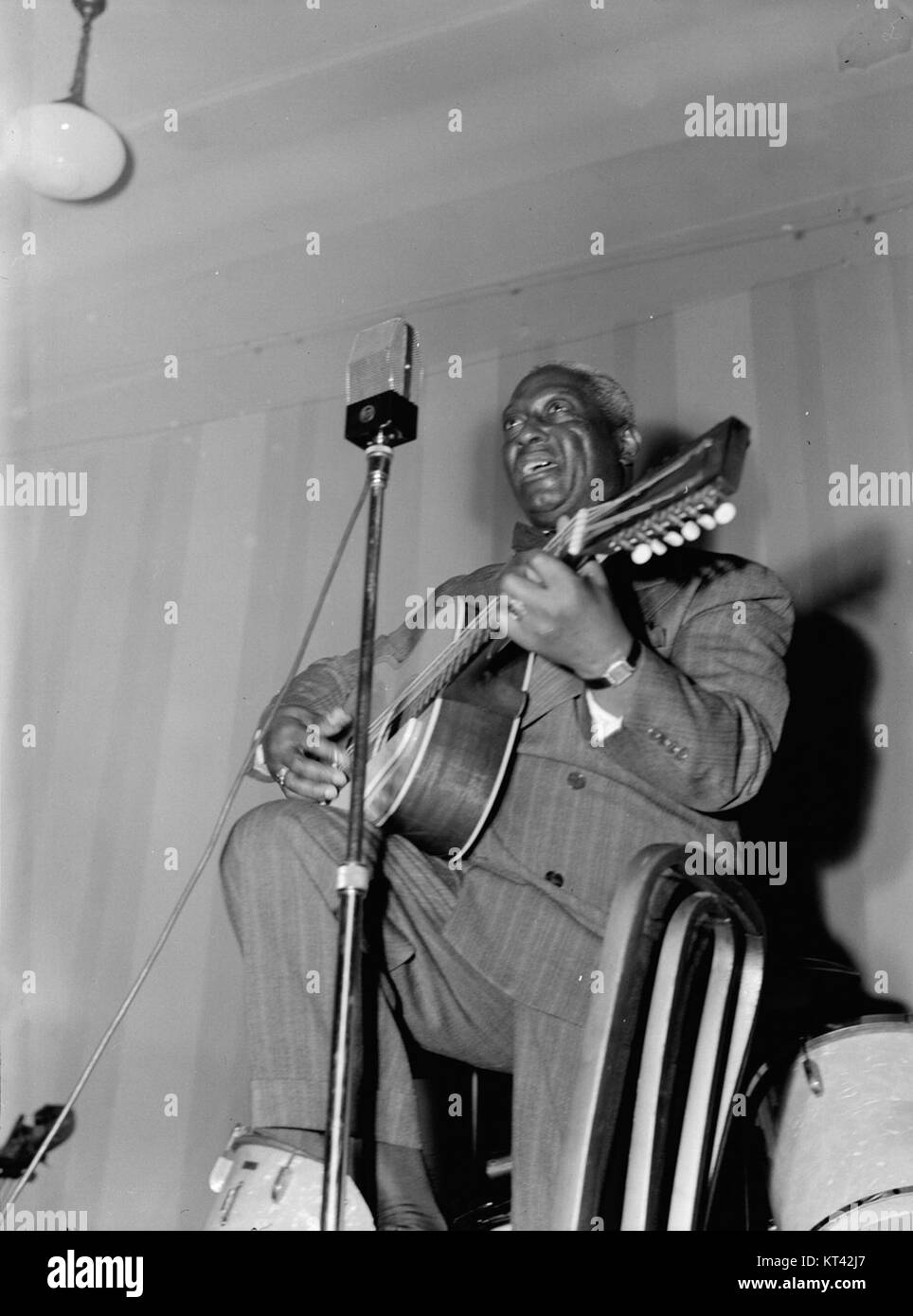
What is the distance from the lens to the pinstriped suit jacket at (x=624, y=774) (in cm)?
148

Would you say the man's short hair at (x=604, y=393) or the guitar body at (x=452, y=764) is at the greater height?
the man's short hair at (x=604, y=393)

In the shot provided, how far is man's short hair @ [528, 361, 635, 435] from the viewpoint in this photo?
2.15 meters

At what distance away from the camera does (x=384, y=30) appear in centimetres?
256

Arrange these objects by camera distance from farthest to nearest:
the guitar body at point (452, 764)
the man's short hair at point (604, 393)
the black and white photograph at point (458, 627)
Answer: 1. the man's short hair at point (604, 393)
2. the guitar body at point (452, 764)
3. the black and white photograph at point (458, 627)

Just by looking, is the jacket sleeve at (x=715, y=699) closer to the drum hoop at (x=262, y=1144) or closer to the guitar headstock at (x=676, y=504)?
the guitar headstock at (x=676, y=504)

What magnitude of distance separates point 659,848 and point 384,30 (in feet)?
6.67

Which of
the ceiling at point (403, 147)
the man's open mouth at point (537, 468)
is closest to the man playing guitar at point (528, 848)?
the man's open mouth at point (537, 468)

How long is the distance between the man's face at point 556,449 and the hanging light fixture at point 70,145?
1.25 meters

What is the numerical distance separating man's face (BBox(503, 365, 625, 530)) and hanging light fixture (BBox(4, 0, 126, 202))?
1249 millimetres

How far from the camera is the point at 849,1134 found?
4.57 feet

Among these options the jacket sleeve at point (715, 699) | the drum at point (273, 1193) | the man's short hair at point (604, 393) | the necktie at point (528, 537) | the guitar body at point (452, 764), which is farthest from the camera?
the man's short hair at point (604, 393)

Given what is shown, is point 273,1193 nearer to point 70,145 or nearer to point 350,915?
point 350,915

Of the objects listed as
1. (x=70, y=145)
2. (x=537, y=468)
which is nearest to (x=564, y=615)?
(x=537, y=468)

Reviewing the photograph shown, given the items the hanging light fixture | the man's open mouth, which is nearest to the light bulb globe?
the hanging light fixture
